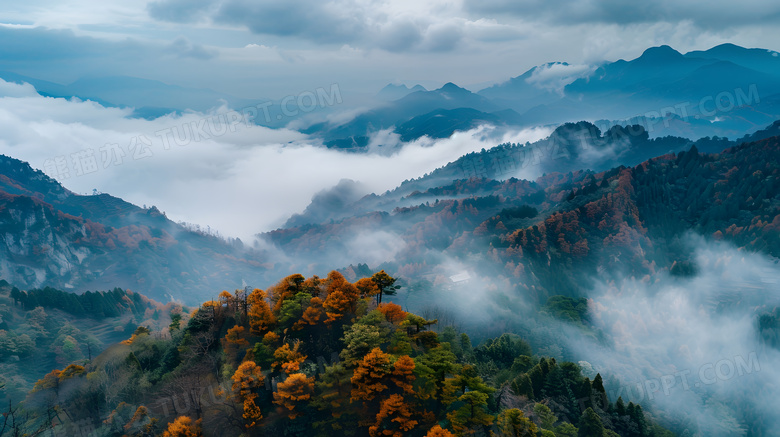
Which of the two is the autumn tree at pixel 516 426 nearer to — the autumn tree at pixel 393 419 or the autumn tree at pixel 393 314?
the autumn tree at pixel 393 419

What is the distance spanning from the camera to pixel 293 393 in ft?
148

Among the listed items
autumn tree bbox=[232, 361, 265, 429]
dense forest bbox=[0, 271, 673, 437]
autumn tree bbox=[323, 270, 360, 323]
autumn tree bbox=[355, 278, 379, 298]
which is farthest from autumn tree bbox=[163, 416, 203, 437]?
autumn tree bbox=[355, 278, 379, 298]

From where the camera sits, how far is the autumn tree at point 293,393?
44.7 m

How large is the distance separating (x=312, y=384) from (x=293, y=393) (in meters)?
2.12

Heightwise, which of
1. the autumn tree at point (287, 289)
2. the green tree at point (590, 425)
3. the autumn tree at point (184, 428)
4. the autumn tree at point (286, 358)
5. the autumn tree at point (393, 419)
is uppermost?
the autumn tree at point (287, 289)

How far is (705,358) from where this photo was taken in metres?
132

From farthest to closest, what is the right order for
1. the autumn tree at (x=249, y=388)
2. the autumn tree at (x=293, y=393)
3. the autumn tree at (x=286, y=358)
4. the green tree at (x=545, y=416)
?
1. the autumn tree at (x=286, y=358)
2. the green tree at (x=545, y=416)
3. the autumn tree at (x=293, y=393)
4. the autumn tree at (x=249, y=388)

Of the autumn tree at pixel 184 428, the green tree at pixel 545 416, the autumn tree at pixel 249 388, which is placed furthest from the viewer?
the green tree at pixel 545 416

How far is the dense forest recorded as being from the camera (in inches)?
1720

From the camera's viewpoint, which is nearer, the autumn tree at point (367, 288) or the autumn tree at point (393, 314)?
the autumn tree at point (393, 314)

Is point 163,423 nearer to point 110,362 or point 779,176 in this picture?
point 110,362

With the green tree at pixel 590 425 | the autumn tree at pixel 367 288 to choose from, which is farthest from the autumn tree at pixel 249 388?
the green tree at pixel 590 425

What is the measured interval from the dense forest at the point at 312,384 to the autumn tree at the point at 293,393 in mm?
121

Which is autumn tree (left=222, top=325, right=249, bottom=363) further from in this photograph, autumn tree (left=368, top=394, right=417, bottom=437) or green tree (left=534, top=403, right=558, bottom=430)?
green tree (left=534, top=403, right=558, bottom=430)
